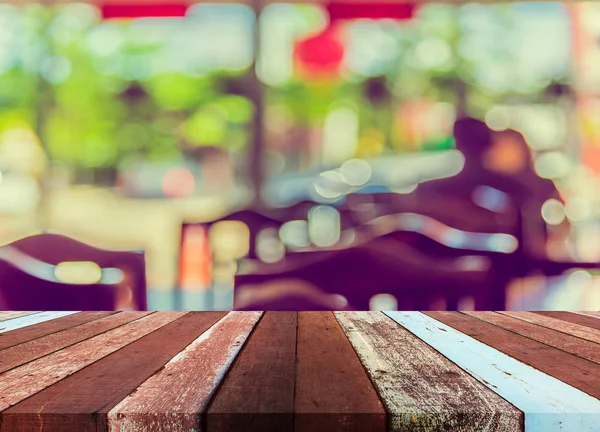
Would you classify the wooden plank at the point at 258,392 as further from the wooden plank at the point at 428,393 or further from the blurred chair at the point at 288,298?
the blurred chair at the point at 288,298

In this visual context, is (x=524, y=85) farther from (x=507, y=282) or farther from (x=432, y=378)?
(x=432, y=378)

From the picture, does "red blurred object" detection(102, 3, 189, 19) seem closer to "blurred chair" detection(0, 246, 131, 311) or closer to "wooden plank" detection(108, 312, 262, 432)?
"blurred chair" detection(0, 246, 131, 311)

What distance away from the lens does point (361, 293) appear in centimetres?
242

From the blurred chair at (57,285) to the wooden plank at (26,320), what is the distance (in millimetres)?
855

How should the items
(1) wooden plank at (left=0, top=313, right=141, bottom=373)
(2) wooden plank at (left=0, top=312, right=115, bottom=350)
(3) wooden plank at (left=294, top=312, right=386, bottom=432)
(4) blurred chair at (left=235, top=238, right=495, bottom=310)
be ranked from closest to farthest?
(3) wooden plank at (left=294, top=312, right=386, bottom=432) < (1) wooden plank at (left=0, top=313, right=141, bottom=373) < (2) wooden plank at (left=0, top=312, right=115, bottom=350) < (4) blurred chair at (left=235, top=238, right=495, bottom=310)

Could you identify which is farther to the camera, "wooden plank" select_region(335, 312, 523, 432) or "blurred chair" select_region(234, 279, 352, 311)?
"blurred chair" select_region(234, 279, 352, 311)

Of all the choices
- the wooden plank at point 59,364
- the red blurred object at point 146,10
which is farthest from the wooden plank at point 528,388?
the red blurred object at point 146,10

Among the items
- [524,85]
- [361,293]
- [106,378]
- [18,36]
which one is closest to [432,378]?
[106,378]

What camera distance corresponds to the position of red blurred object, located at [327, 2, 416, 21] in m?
2.46

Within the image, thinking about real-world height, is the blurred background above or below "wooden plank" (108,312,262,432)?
above

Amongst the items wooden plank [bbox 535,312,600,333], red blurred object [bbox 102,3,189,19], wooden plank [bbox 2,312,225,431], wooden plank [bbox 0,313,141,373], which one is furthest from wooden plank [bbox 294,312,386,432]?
red blurred object [bbox 102,3,189,19]

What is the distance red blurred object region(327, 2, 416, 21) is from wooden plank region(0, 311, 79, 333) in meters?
1.86

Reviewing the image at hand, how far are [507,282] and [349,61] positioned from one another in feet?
4.43

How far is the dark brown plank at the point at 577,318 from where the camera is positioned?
1.31 metres
